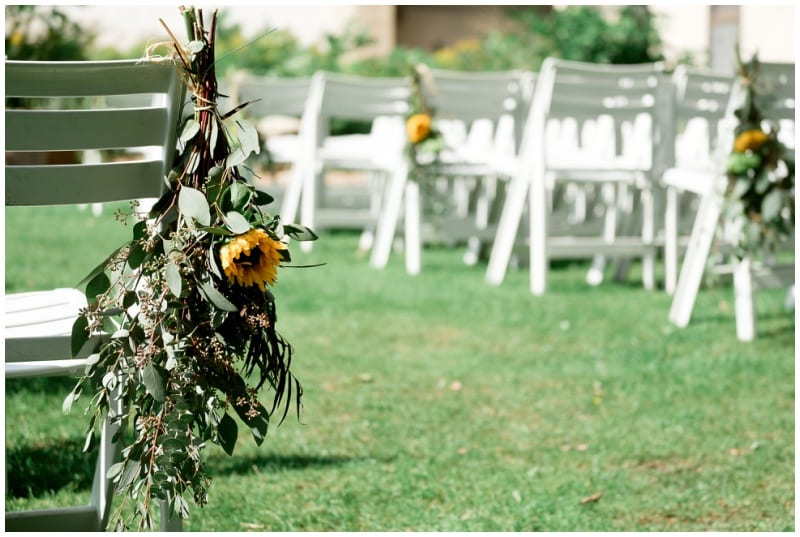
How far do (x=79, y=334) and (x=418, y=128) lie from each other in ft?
16.6

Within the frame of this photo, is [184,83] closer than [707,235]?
Yes

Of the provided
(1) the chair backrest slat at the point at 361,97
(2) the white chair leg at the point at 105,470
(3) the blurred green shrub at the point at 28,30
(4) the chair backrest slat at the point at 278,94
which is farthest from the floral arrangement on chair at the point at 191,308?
(4) the chair backrest slat at the point at 278,94

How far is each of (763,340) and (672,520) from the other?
242 cm

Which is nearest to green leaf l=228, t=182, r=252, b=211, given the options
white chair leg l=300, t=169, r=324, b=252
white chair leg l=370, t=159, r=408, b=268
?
white chair leg l=370, t=159, r=408, b=268

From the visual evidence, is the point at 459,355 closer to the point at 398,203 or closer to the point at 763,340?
the point at 763,340

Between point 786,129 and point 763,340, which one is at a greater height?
point 786,129

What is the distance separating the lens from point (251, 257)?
5.98ft

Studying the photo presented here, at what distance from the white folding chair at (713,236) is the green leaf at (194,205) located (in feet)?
12.1

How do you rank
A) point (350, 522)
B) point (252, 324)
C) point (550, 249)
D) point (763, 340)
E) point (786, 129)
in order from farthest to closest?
point (550, 249) < point (786, 129) < point (763, 340) < point (350, 522) < point (252, 324)

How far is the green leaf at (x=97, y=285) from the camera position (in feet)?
6.38

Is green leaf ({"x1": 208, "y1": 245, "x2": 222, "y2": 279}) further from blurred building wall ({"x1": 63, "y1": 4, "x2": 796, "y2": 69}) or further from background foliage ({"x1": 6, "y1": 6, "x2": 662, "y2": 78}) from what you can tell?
blurred building wall ({"x1": 63, "y1": 4, "x2": 796, "y2": 69})

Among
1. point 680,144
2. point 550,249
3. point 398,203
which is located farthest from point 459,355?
point 680,144

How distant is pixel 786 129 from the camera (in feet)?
19.1

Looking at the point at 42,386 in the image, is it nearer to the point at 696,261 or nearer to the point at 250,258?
the point at 250,258
